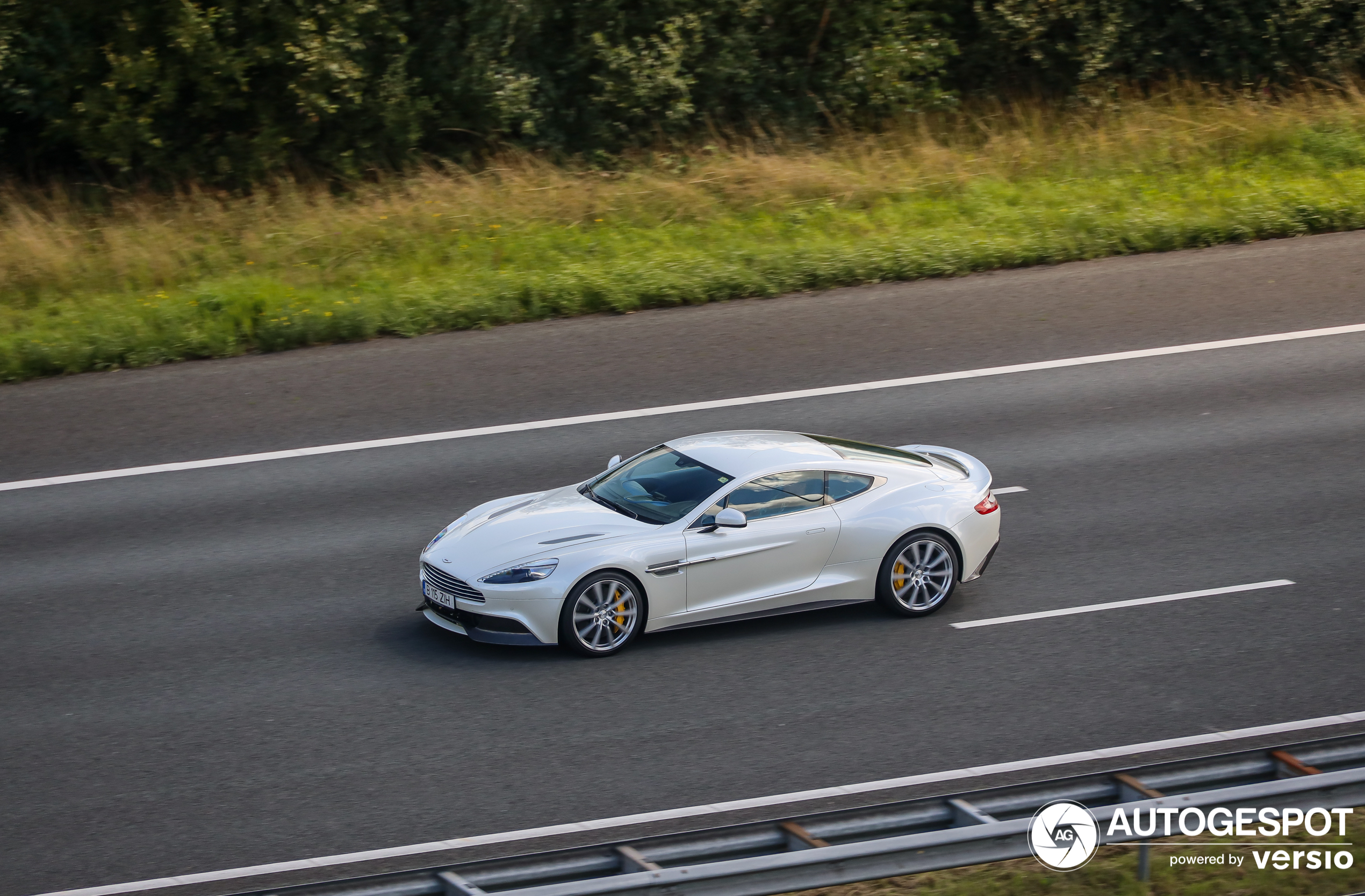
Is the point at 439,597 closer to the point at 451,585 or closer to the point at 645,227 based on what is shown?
the point at 451,585

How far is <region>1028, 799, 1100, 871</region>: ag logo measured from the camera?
20.6 ft

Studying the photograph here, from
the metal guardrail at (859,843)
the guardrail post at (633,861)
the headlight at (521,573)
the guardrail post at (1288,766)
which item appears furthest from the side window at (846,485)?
the guardrail post at (633,861)

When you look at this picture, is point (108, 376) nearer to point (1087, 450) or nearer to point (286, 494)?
point (286, 494)

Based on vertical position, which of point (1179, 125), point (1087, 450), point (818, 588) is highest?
point (1179, 125)

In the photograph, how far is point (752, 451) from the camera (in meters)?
10.8

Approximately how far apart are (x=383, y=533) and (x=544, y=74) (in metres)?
12.7

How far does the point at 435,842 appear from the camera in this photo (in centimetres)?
772

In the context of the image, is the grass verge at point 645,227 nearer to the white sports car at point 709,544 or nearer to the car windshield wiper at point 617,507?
the car windshield wiper at point 617,507

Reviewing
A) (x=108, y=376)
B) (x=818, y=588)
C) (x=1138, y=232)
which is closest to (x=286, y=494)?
(x=108, y=376)

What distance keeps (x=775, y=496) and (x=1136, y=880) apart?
4272mm

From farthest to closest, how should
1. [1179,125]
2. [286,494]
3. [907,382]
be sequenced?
[1179,125]
[907,382]
[286,494]

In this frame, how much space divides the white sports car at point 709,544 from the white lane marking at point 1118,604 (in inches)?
15.4

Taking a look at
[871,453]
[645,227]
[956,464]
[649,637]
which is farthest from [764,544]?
[645,227]

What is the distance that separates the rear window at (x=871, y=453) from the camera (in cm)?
1101
